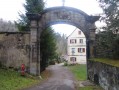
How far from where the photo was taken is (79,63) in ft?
224

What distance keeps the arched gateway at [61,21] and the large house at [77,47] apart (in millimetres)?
43059

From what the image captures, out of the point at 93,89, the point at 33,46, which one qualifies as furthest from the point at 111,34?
the point at 33,46

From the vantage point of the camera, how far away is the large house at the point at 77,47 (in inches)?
2699

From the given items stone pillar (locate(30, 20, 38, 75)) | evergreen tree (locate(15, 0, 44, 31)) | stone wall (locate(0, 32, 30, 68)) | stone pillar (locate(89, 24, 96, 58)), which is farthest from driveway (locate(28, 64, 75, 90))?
evergreen tree (locate(15, 0, 44, 31))

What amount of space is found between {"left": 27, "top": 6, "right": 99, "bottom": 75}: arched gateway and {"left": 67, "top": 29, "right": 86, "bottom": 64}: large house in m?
43.1

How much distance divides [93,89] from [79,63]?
166 feet

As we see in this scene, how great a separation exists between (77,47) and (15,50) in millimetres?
45249

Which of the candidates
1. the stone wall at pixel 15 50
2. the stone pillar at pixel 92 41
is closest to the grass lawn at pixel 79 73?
the stone pillar at pixel 92 41

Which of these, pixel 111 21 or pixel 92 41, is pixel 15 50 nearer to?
pixel 92 41

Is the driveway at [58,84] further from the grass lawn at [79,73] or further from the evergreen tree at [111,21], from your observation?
the evergreen tree at [111,21]

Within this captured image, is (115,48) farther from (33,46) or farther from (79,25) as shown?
(33,46)

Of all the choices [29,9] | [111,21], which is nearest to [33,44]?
[29,9]

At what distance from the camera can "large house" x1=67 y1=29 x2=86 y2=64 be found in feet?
225

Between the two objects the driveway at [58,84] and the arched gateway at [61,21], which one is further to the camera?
the arched gateway at [61,21]
